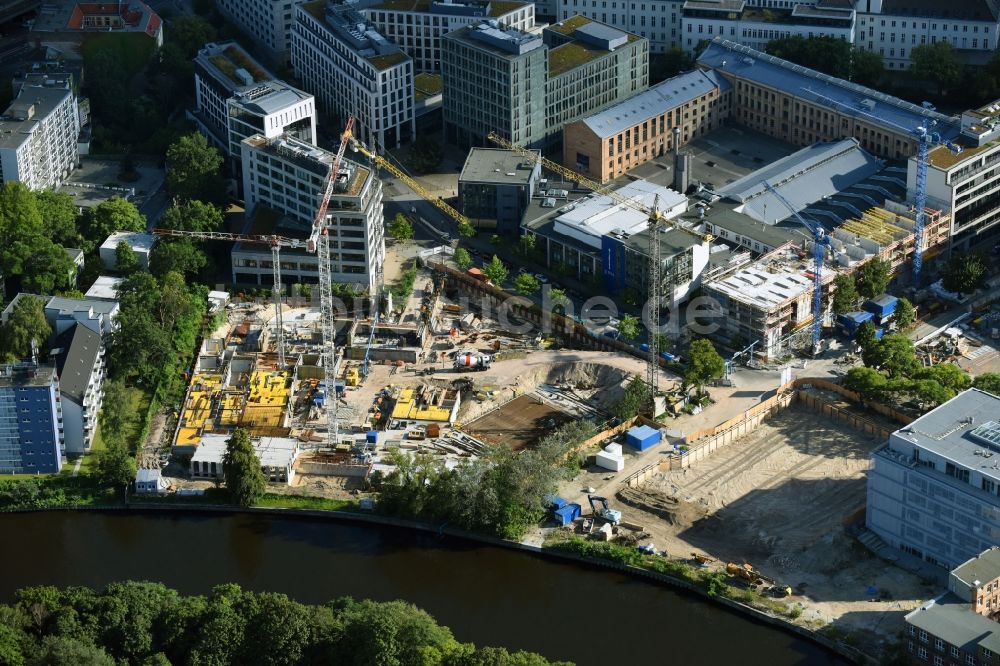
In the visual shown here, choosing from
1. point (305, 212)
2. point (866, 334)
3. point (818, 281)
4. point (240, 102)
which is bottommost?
point (866, 334)

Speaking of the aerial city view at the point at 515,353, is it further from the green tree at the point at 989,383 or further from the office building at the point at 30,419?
the office building at the point at 30,419

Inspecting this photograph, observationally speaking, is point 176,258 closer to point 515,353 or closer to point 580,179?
point 515,353

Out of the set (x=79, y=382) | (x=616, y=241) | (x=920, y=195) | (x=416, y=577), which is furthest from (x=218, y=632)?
(x=920, y=195)

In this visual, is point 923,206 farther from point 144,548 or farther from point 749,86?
point 144,548

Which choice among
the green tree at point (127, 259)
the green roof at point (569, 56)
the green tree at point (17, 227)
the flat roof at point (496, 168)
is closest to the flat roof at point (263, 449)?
the green tree at point (127, 259)

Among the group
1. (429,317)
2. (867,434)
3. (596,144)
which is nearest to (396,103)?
(596,144)

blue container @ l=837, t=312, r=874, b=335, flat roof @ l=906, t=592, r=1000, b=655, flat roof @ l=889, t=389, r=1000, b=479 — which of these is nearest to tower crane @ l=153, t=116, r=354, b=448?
blue container @ l=837, t=312, r=874, b=335

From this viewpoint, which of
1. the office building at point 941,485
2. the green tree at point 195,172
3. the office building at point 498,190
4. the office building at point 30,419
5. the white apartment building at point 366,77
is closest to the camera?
the office building at point 941,485
